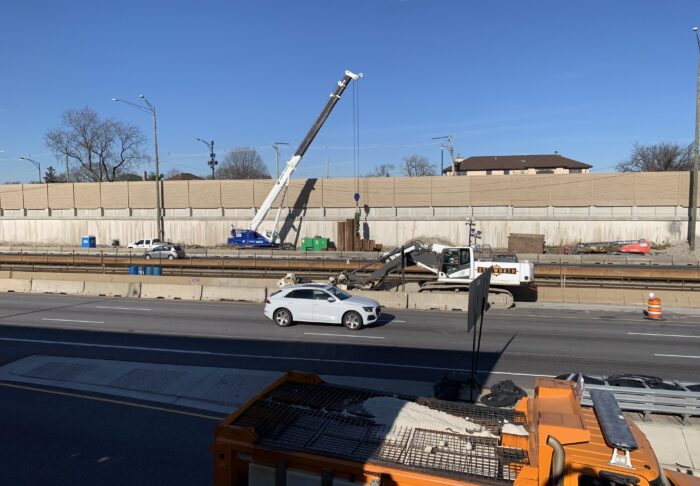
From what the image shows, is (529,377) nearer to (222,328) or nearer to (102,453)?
(102,453)

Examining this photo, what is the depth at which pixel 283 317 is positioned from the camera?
18.1m

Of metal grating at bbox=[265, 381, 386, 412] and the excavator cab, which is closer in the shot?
metal grating at bbox=[265, 381, 386, 412]

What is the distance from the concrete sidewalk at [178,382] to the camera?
10352 millimetres

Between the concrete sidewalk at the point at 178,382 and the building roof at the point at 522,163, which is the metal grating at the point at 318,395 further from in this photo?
the building roof at the point at 522,163

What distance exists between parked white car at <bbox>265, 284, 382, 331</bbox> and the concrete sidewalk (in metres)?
5.32

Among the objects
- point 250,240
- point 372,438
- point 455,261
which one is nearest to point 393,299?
point 455,261

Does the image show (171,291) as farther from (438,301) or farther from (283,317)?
(438,301)

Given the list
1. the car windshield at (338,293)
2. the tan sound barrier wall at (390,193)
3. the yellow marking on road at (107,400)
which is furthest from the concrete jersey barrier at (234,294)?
the tan sound barrier wall at (390,193)

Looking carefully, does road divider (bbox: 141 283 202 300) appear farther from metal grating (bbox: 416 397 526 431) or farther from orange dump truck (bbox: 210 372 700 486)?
metal grating (bbox: 416 397 526 431)

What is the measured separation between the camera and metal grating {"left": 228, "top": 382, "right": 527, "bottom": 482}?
4742 millimetres

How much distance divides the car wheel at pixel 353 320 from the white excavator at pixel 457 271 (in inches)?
253

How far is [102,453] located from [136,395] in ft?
9.69

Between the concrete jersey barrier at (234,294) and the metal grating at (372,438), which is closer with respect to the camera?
the metal grating at (372,438)

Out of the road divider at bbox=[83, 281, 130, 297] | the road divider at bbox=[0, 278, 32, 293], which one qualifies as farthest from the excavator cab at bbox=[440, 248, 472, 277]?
the road divider at bbox=[0, 278, 32, 293]
